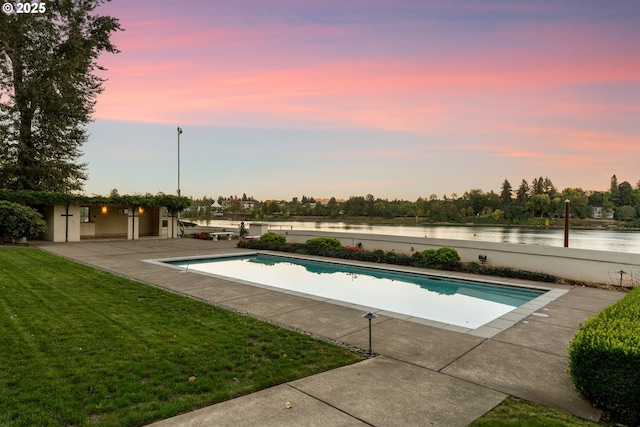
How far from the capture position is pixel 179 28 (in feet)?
48.2

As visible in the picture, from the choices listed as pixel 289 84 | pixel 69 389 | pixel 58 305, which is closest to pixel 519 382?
pixel 69 389

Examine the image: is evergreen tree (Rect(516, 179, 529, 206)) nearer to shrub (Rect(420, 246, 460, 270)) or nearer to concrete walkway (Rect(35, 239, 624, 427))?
shrub (Rect(420, 246, 460, 270))

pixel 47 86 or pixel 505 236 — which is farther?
pixel 505 236

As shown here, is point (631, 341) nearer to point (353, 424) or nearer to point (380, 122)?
point (353, 424)

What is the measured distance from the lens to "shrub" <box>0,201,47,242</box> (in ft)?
52.3

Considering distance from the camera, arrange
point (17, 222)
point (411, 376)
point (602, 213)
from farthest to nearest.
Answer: point (602, 213)
point (17, 222)
point (411, 376)

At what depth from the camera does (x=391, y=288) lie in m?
10.4

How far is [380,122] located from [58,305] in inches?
746

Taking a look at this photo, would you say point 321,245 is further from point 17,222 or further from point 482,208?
point 482,208

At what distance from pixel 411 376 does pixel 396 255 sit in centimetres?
978

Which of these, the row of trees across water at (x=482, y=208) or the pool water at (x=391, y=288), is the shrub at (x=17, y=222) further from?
the row of trees across water at (x=482, y=208)

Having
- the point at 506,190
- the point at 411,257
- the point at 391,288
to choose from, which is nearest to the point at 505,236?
the point at 411,257

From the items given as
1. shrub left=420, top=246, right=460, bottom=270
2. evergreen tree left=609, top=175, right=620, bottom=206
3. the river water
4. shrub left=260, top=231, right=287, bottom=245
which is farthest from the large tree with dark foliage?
evergreen tree left=609, top=175, right=620, bottom=206


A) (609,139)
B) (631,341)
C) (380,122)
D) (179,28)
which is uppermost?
(179,28)
